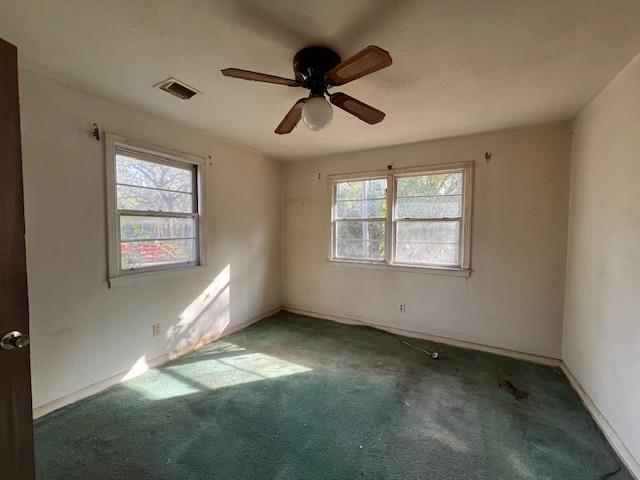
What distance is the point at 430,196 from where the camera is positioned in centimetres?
330

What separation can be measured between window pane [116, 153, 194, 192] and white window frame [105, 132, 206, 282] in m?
0.05

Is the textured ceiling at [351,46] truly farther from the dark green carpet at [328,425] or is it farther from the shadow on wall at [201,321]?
the dark green carpet at [328,425]

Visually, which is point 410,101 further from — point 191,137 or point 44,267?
point 44,267

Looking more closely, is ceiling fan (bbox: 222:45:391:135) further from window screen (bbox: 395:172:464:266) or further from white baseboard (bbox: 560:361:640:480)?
white baseboard (bbox: 560:361:640:480)

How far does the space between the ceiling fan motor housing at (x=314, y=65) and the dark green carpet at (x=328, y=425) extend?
7.18 ft

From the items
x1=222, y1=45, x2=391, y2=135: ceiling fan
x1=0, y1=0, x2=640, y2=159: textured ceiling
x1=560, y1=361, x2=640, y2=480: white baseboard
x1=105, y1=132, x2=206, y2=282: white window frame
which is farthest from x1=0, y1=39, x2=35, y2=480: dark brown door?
x1=560, y1=361, x2=640, y2=480: white baseboard

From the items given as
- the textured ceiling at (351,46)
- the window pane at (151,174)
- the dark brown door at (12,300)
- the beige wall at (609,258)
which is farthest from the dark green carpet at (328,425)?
the textured ceiling at (351,46)

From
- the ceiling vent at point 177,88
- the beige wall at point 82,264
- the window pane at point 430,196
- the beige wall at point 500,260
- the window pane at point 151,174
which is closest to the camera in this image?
the beige wall at point 82,264

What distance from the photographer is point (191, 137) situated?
2889 millimetres

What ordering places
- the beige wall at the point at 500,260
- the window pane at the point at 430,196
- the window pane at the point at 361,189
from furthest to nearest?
the window pane at the point at 361,189 → the window pane at the point at 430,196 → the beige wall at the point at 500,260

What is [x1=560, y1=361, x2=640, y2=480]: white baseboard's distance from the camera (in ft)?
5.01

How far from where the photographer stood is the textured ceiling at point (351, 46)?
1.31 m

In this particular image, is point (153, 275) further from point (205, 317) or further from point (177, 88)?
point (177, 88)

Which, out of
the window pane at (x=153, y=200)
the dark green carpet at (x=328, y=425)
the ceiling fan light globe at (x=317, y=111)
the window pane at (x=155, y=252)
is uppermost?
the ceiling fan light globe at (x=317, y=111)
